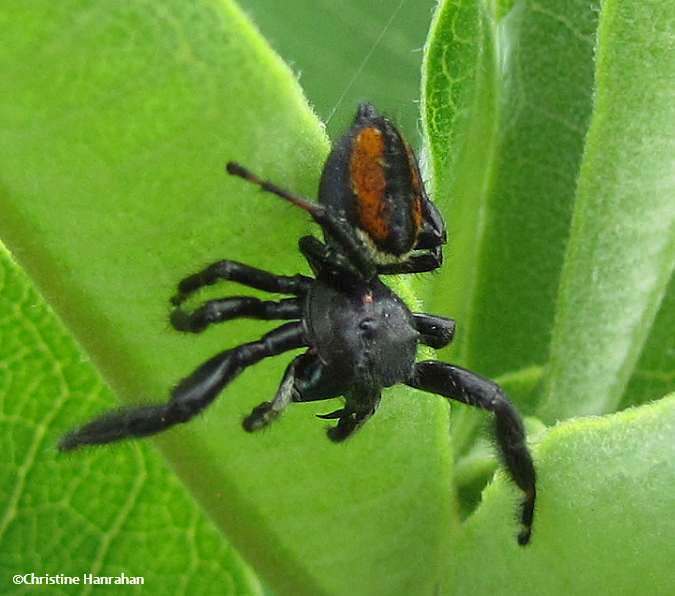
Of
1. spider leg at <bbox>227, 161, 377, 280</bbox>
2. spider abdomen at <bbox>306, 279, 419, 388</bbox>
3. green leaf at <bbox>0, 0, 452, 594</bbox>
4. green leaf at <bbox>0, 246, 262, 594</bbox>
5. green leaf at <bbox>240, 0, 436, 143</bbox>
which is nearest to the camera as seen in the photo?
green leaf at <bbox>0, 0, 452, 594</bbox>

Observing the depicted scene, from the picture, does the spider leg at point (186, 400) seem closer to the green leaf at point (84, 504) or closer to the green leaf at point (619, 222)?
the green leaf at point (84, 504)

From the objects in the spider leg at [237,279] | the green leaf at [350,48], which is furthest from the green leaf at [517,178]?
the green leaf at [350,48]

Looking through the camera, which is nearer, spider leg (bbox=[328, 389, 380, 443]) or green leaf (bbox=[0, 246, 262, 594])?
spider leg (bbox=[328, 389, 380, 443])

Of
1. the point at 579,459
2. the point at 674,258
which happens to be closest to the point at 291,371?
the point at 579,459

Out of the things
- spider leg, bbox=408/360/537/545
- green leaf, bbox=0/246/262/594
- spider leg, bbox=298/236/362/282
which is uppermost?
spider leg, bbox=298/236/362/282

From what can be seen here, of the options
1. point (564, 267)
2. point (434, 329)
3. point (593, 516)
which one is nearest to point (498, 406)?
point (434, 329)

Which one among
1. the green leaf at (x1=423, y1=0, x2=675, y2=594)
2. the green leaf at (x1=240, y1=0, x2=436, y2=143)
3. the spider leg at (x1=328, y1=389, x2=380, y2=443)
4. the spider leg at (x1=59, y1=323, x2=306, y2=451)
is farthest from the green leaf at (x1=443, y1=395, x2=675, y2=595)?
the green leaf at (x1=240, y1=0, x2=436, y2=143)

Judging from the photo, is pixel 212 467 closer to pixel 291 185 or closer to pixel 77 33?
pixel 291 185

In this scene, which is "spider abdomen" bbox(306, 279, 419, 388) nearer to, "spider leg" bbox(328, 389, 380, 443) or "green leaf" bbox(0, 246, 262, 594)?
"spider leg" bbox(328, 389, 380, 443)
